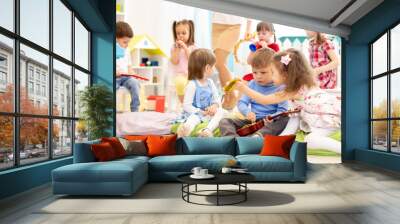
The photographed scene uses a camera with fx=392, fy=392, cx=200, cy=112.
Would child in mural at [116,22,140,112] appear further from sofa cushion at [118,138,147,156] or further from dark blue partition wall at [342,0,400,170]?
dark blue partition wall at [342,0,400,170]

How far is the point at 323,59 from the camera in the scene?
396 inches

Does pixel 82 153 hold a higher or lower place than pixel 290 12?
lower

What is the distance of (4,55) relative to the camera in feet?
17.0

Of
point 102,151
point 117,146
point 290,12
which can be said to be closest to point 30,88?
point 102,151

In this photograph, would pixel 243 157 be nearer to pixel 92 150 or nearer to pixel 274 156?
pixel 274 156

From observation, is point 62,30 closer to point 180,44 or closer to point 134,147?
point 134,147

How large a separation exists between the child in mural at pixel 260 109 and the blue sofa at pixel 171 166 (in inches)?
101

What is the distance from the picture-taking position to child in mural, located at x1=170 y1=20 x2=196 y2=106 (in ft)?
33.1

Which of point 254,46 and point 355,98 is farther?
point 254,46

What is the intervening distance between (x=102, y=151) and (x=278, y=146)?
9.62ft

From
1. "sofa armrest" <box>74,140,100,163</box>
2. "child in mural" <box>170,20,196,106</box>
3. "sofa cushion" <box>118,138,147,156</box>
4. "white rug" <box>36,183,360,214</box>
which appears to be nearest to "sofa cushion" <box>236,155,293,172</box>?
"white rug" <box>36,183,360,214</box>

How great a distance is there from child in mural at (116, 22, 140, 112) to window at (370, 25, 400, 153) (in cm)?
590

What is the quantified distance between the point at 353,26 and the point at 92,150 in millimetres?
7152

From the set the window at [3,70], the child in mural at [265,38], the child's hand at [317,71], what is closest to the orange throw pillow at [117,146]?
the window at [3,70]
